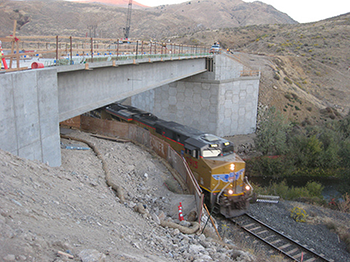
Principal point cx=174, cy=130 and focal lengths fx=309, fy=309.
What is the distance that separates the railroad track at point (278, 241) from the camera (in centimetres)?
1301

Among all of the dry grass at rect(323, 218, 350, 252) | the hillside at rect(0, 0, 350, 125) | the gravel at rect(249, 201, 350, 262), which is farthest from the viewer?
the hillside at rect(0, 0, 350, 125)

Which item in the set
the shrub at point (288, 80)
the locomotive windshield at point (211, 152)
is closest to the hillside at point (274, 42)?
the shrub at point (288, 80)

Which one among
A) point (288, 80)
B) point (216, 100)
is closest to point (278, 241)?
point (216, 100)

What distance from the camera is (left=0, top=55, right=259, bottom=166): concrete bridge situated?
11.1 metres

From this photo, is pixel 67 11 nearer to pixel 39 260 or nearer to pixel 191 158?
pixel 191 158

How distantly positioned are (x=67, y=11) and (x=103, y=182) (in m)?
111

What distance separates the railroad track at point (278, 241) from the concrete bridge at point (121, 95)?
958cm

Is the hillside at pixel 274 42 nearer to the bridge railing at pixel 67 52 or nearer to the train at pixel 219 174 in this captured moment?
the bridge railing at pixel 67 52

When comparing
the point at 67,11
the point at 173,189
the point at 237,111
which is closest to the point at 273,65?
the point at 237,111

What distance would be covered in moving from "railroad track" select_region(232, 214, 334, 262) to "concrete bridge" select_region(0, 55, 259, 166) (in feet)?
31.4

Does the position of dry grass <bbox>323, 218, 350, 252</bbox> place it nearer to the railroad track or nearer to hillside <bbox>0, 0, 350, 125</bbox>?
the railroad track

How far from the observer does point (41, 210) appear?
756 centimetres

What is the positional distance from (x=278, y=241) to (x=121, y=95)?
12.1 metres

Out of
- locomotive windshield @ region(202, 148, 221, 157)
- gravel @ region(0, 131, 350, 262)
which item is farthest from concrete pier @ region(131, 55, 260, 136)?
locomotive windshield @ region(202, 148, 221, 157)
